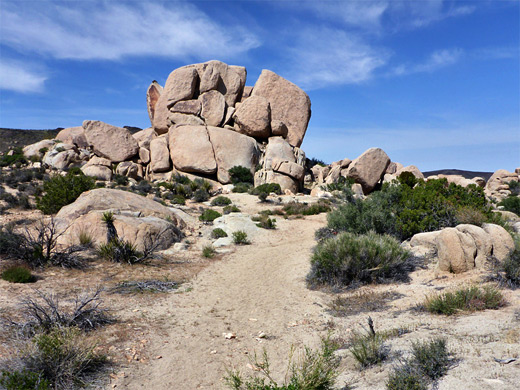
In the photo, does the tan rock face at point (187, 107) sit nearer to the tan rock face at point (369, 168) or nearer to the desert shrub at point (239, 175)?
the desert shrub at point (239, 175)

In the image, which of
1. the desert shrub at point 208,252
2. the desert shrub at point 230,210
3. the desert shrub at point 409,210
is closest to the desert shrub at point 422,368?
the desert shrub at point 409,210

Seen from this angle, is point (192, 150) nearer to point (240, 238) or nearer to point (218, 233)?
point (218, 233)

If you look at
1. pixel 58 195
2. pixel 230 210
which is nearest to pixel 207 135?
pixel 230 210

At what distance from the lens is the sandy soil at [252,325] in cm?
480

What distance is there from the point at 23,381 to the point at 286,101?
114ft

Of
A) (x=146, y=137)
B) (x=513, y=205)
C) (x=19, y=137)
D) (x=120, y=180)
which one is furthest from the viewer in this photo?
(x=19, y=137)

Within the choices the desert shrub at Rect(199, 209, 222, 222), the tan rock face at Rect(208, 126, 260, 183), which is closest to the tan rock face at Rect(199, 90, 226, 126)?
the tan rock face at Rect(208, 126, 260, 183)

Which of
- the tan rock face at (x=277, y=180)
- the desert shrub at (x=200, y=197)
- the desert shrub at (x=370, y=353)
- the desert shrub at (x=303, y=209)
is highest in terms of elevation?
the tan rock face at (x=277, y=180)

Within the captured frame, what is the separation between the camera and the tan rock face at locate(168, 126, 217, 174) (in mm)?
31719

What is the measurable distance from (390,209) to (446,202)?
1.95 m

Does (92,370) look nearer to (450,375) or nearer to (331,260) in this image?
(450,375)

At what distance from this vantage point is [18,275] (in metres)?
8.78

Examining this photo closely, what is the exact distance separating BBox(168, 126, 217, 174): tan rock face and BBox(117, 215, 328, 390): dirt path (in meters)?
19.8

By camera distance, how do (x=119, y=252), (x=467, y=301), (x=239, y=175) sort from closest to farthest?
(x=467, y=301), (x=119, y=252), (x=239, y=175)
